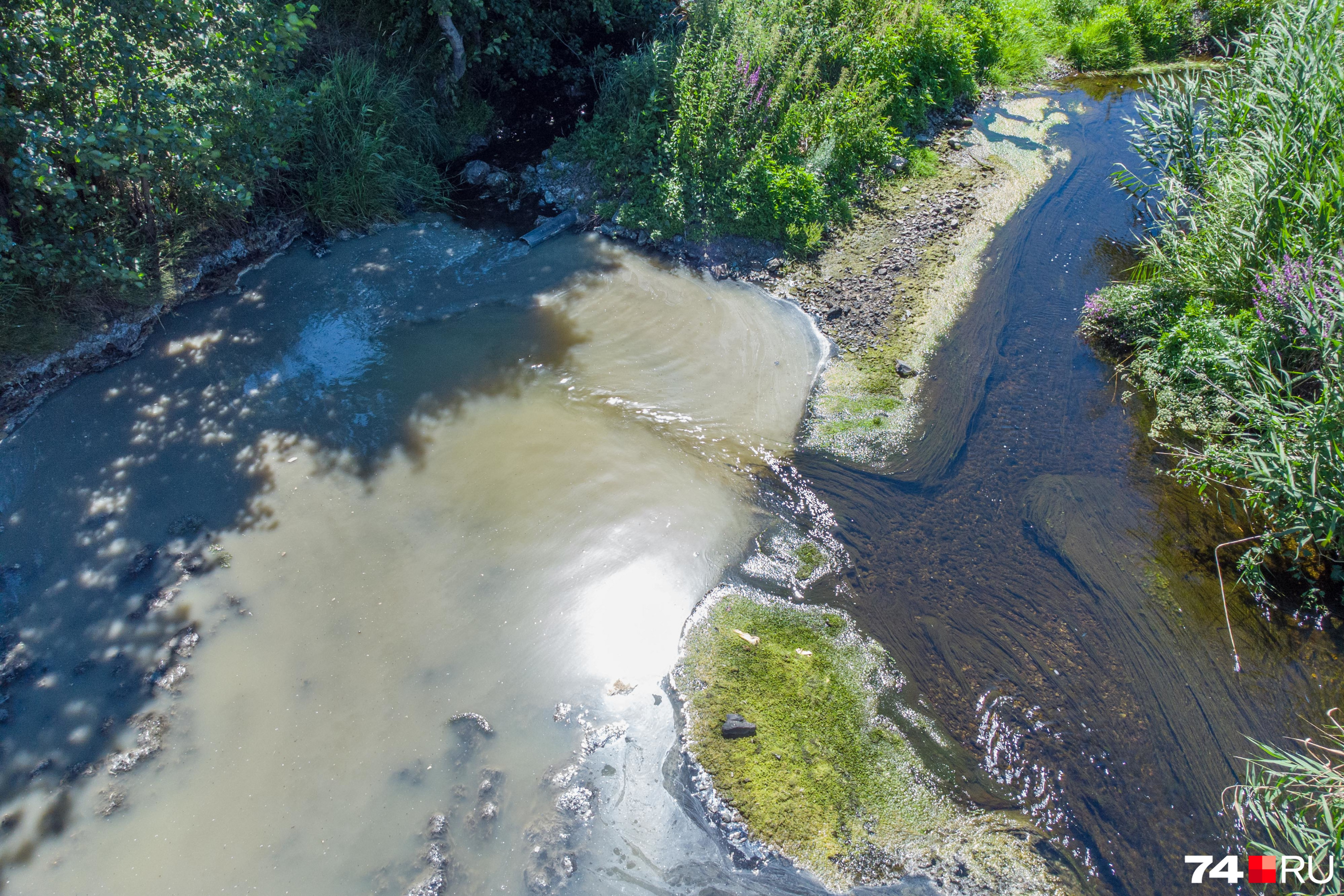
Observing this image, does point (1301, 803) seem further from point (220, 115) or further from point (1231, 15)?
point (1231, 15)

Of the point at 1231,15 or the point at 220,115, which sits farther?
the point at 1231,15

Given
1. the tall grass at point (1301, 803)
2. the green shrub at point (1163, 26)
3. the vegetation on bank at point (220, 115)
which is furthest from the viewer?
the green shrub at point (1163, 26)

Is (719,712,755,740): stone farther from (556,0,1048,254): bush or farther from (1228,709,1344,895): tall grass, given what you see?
(556,0,1048,254): bush

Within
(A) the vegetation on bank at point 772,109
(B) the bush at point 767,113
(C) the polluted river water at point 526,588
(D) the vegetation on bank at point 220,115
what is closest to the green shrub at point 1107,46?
(A) the vegetation on bank at point 772,109

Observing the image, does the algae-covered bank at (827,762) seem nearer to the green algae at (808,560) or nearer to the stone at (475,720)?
the green algae at (808,560)

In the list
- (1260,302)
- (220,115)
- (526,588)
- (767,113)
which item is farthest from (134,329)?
(1260,302)

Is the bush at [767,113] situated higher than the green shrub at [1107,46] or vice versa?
the green shrub at [1107,46]

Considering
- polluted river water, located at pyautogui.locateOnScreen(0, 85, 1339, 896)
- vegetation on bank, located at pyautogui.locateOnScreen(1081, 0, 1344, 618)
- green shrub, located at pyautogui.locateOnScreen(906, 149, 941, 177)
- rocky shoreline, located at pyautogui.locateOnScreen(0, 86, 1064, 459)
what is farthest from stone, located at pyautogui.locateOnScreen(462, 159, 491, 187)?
vegetation on bank, located at pyautogui.locateOnScreen(1081, 0, 1344, 618)
